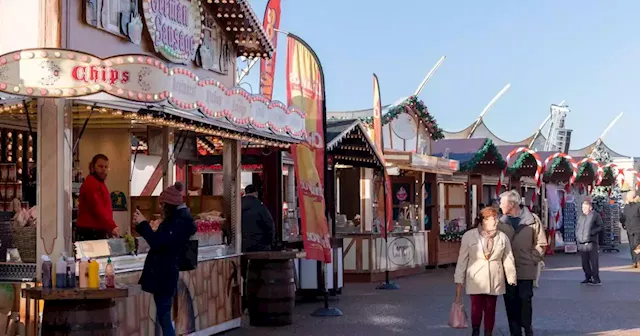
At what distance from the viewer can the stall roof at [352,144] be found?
16.2 meters

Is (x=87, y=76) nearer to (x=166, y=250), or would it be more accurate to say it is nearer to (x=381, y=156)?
(x=166, y=250)

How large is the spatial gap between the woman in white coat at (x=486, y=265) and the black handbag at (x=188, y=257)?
2.73m

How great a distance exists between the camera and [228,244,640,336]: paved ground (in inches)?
465

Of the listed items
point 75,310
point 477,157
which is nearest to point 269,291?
point 75,310

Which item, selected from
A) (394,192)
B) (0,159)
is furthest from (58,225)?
(394,192)

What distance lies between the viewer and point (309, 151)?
1261cm

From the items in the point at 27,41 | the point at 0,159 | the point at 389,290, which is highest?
the point at 27,41

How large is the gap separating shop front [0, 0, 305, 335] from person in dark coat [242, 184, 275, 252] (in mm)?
630

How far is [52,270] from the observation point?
783 cm

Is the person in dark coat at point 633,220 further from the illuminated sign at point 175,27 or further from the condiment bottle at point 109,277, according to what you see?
the condiment bottle at point 109,277

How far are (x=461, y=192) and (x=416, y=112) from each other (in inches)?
127

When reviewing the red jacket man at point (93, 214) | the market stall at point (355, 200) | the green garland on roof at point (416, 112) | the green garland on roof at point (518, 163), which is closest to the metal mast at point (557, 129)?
the green garland on roof at point (518, 163)

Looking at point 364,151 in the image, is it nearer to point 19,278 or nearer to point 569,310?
point 569,310

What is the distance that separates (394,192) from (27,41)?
601 inches
